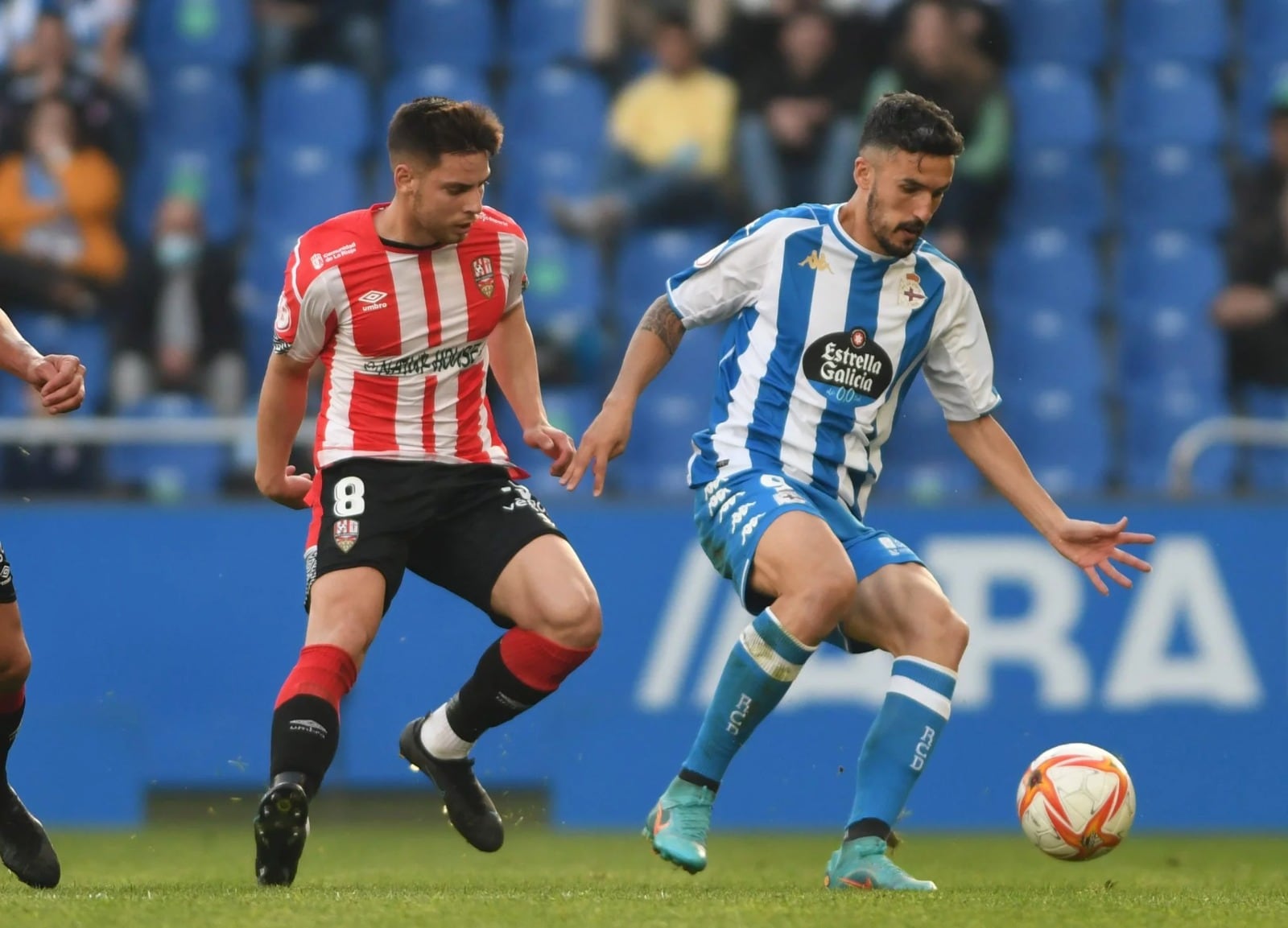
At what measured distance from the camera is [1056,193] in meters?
11.0

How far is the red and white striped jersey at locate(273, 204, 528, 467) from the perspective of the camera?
5.30 metres

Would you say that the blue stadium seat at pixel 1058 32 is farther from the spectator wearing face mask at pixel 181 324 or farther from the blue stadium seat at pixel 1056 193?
the spectator wearing face mask at pixel 181 324

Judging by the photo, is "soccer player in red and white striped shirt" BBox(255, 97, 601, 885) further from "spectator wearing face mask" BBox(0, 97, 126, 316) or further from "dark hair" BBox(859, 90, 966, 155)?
"spectator wearing face mask" BBox(0, 97, 126, 316)

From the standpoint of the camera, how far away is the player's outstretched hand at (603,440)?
526cm

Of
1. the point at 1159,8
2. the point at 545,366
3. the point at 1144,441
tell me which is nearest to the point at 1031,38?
the point at 1159,8

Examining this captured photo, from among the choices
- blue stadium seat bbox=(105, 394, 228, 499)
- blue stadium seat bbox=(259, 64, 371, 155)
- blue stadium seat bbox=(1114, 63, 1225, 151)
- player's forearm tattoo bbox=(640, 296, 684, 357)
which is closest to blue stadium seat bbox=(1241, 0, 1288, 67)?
blue stadium seat bbox=(1114, 63, 1225, 151)

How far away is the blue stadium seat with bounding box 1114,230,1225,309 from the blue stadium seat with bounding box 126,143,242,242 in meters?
4.78

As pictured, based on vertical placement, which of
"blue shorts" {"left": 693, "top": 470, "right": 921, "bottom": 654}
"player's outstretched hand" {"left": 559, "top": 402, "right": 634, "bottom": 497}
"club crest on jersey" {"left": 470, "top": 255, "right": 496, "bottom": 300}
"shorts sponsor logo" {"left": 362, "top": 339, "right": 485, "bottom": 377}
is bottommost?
"blue shorts" {"left": 693, "top": 470, "right": 921, "bottom": 654}

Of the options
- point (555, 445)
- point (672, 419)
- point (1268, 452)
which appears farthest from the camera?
point (1268, 452)

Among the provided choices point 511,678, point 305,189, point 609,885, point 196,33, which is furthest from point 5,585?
point 196,33

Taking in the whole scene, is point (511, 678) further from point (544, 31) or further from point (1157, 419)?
point (544, 31)

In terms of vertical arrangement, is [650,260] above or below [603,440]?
below

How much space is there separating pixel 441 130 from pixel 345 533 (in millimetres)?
1067

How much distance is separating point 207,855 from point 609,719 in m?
1.82
